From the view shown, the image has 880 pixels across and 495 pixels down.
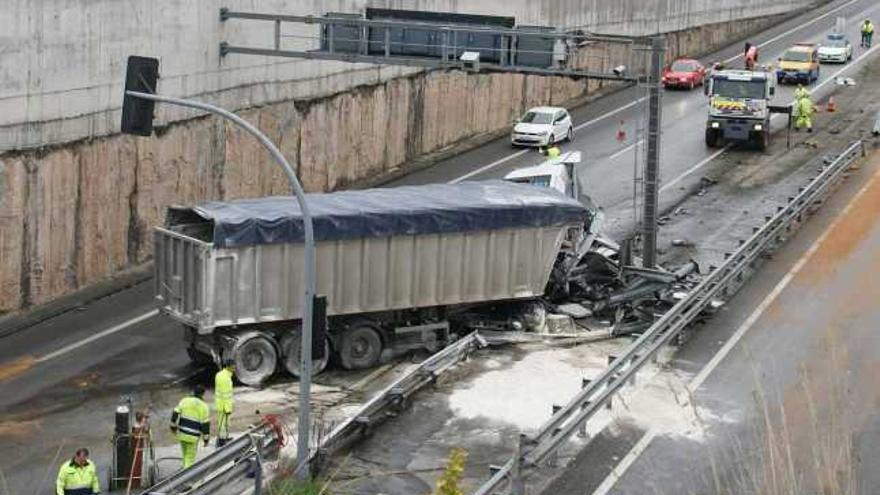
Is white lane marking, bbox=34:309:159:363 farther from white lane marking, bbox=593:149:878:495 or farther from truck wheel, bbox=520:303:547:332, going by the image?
white lane marking, bbox=593:149:878:495

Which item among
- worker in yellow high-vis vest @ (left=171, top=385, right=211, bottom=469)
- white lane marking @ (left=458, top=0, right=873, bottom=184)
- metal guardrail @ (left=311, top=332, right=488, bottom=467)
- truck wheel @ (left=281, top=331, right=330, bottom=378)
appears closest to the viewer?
worker in yellow high-vis vest @ (left=171, top=385, right=211, bottom=469)

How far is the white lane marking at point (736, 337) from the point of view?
19.2 metres

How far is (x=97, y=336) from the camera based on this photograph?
28.6 m

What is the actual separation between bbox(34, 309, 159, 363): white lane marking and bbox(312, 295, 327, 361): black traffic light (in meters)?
9.50

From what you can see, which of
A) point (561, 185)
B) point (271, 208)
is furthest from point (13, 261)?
point (561, 185)

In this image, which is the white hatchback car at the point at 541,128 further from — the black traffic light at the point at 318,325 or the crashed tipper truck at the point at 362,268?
the black traffic light at the point at 318,325

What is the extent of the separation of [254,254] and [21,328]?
7.45 m

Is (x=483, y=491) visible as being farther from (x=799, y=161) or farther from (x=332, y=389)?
(x=799, y=161)

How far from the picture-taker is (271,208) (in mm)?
25156

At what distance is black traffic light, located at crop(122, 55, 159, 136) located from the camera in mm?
18734

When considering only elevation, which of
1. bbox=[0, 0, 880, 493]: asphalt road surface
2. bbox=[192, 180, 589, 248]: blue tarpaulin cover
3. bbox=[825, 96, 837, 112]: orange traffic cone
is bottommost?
bbox=[0, 0, 880, 493]: asphalt road surface

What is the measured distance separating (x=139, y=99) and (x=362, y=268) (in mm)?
7505

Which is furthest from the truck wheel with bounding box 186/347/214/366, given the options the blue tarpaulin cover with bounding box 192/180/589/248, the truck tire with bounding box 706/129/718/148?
the truck tire with bounding box 706/129/718/148

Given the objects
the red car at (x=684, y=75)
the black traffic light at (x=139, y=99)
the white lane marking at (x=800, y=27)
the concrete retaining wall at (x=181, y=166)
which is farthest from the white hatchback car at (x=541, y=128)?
the black traffic light at (x=139, y=99)
